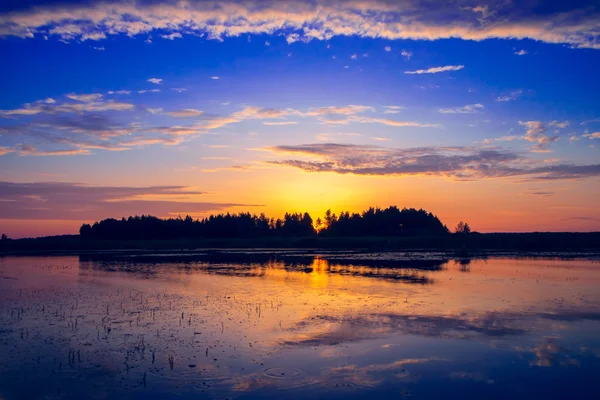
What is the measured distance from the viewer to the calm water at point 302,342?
417 inches

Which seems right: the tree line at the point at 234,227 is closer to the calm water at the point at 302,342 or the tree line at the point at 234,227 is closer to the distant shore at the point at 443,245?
the distant shore at the point at 443,245

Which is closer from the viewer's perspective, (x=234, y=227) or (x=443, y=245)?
(x=443, y=245)

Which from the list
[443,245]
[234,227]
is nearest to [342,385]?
[443,245]

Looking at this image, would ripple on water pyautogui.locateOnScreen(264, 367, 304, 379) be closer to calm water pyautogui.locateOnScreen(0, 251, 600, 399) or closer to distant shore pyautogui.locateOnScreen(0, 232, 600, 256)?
calm water pyautogui.locateOnScreen(0, 251, 600, 399)

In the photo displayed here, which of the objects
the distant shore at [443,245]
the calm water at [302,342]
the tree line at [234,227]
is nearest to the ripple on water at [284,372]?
the calm water at [302,342]

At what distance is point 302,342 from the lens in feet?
47.0

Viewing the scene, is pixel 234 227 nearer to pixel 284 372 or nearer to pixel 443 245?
pixel 443 245

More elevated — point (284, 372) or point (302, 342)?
point (302, 342)

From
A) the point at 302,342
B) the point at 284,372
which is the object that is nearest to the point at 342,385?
the point at 284,372

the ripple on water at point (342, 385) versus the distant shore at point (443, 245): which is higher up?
the distant shore at point (443, 245)

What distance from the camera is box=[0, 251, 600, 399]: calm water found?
34.8 feet

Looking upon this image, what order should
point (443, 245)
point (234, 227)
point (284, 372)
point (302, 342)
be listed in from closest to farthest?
point (284, 372) < point (302, 342) < point (443, 245) < point (234, 227)


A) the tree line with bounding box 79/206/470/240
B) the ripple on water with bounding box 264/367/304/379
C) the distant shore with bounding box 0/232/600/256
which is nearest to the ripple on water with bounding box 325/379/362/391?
the ripple on water with bounding box 264/367/304/379

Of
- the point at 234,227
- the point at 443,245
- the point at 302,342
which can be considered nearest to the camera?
the point at 302,342
